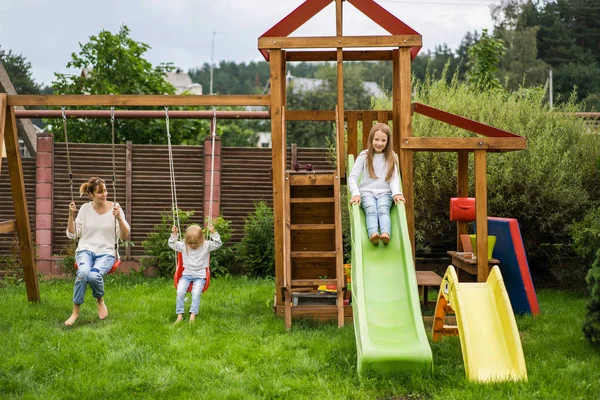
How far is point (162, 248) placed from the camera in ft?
37.5

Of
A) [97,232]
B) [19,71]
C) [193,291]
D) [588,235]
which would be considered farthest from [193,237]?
[19,71]

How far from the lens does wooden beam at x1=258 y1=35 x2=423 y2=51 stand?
25.7 ft

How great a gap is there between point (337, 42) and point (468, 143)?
1866mm

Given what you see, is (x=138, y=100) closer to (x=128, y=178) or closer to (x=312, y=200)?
(x=312, y=200)

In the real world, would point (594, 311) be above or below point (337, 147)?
below

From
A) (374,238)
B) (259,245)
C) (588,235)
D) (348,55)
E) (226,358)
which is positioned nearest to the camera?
(226,358)

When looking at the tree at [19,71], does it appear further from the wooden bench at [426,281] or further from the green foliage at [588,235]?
the green foliage at [588,235]

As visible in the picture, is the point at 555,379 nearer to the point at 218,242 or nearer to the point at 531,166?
the point at 218,242

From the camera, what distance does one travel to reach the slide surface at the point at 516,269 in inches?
320

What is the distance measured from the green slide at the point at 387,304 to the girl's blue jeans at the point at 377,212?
0.10m

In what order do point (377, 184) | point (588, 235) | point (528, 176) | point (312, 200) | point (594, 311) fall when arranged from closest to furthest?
point (594, 311), point (377, 184), point (312, 200), point (588, 235), point (528, 176)

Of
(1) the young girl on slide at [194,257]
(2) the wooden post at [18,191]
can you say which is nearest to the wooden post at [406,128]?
(1) the young girl on slide at [194,257]

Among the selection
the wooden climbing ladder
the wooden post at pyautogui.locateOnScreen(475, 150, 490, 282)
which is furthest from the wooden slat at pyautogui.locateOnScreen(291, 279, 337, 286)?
the wooden post at pyautogui.locateOnScreen(475, 150, 490, 282)

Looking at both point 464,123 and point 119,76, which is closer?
point 464,123
